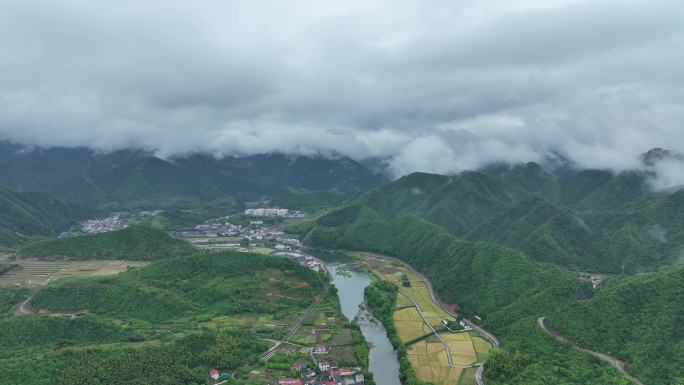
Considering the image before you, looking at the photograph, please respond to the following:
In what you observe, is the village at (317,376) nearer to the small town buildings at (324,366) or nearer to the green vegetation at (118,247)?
the small town buildings at (324,366)

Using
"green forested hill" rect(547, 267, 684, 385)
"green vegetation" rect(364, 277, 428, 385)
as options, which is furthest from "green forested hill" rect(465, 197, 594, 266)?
"green forested hill" rect(547, 267, 684, 385)

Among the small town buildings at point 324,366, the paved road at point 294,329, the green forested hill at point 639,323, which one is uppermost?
the green forested hill at point 639,323

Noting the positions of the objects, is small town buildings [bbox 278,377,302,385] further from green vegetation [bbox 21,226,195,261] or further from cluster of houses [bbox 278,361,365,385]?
green vegetation [bbox 21,226,195,261]

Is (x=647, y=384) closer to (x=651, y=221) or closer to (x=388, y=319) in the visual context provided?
(x=388, y=319)

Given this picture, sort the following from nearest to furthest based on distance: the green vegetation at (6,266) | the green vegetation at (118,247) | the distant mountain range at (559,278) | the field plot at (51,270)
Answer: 1. the distant mountain range at (559,278)
2. the field plot at (51,270)
3. the green vegetation at (6,266)
4. the green vegetation at (118,247)

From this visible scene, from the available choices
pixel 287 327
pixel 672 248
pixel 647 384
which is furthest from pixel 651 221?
pixel 287 327

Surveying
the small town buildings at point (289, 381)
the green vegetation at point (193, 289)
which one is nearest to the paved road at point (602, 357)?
the small town buildings at point (289, 381)
